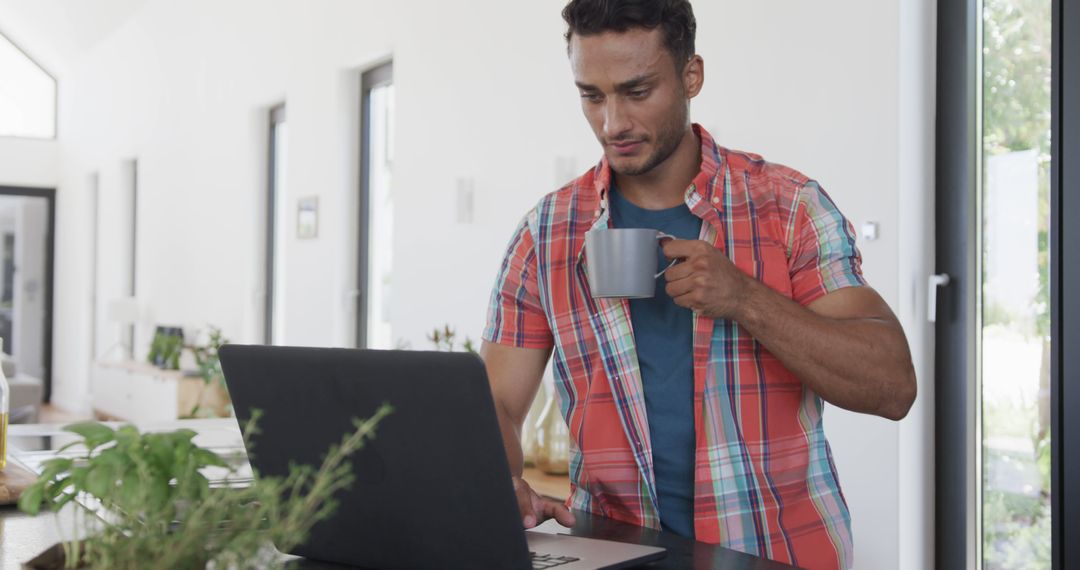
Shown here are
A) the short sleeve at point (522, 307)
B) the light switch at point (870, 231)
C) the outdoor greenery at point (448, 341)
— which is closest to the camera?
the short sleeve at point (522, 307)

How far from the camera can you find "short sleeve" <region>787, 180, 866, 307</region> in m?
1.37

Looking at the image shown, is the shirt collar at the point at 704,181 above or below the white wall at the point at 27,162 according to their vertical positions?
below

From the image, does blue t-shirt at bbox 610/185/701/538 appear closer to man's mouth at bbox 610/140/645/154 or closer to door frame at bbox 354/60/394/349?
man's mouth at bbox 610/140/645/154

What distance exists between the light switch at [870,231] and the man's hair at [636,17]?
127 centimetres

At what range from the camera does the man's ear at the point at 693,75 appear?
1.48 meters

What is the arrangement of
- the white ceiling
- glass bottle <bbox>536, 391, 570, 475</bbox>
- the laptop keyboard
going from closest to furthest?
1. the laptop keyboard
2. glass bottle <bbox>536, 391, 570, 475</bbox>
3. the white ceiling

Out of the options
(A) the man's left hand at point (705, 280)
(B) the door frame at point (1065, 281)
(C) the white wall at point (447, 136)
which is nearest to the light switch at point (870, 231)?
(C) the white wall at point (447, 136)

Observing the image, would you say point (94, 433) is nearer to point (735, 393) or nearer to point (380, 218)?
point (735, 393)

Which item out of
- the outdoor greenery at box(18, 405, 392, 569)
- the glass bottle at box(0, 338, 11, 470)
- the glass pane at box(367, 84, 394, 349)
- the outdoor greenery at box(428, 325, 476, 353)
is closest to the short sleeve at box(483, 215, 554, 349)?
the glass bottle at box(0, 338, 11, 470)

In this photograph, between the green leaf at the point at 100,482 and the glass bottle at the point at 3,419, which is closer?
the green leaf at the point at 100,482

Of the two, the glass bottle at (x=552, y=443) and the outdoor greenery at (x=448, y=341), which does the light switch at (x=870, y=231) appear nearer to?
the glass bottle at (x=552, y=443)

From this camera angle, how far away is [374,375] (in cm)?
89

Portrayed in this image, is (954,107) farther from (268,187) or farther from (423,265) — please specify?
(268,187)

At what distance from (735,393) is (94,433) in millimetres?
850
